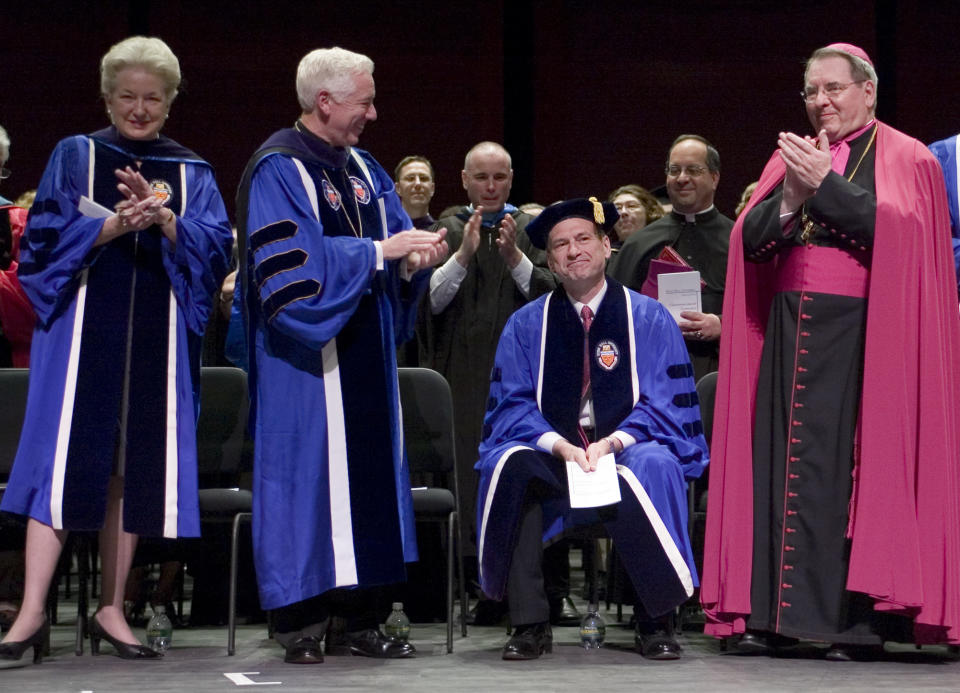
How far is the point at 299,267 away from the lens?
14.9 feet

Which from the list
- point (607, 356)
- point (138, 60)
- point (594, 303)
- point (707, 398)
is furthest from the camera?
point (707, 398)

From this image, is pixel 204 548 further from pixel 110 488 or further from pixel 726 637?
pixel 726 637

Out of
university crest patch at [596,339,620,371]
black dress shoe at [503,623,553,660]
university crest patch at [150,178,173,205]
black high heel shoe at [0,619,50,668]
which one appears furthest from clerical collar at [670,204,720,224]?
black high heel shoe at [0,619,50,668]

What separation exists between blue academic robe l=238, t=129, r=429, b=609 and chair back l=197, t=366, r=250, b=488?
72cm

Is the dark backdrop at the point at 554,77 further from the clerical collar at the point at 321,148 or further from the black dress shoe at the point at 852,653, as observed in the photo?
the black dress shoe at the point at 852,653

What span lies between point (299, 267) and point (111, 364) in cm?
73

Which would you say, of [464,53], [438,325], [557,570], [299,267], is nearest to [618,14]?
[464,53]

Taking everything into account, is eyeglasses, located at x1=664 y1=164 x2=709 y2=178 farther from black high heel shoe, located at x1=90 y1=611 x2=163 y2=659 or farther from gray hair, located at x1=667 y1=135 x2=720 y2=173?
black high heel shoe, located at x1=90 y1=611 x2=163 y2=659

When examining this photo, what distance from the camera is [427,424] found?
215 inches

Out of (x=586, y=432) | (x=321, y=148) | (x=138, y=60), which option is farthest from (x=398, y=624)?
(x=138, y=60)

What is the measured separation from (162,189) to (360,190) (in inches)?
27.3

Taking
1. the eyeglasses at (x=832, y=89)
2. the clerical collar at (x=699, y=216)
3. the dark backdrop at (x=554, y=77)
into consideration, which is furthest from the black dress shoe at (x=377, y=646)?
the dark backdrop at (x=554, y=77)

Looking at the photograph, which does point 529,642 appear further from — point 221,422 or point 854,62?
point 854,62

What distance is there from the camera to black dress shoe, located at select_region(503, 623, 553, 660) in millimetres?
4570
